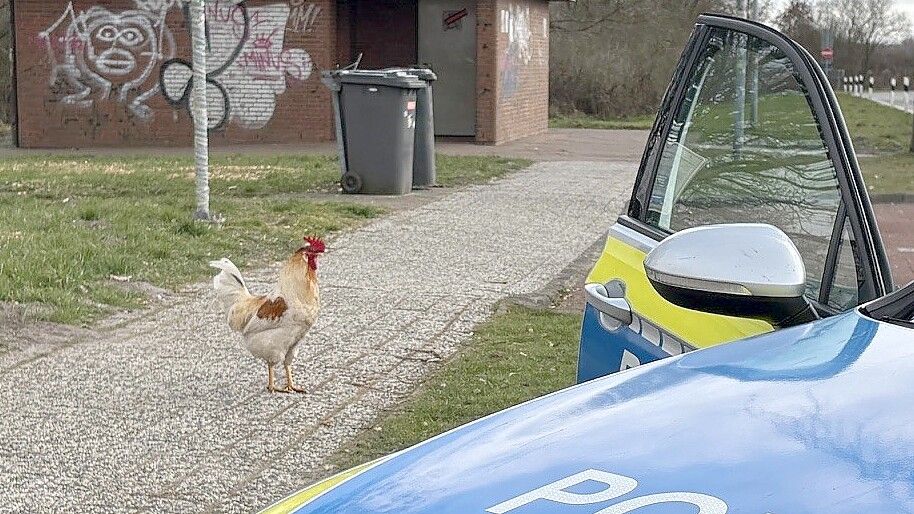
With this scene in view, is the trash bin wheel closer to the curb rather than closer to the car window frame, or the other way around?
the curb

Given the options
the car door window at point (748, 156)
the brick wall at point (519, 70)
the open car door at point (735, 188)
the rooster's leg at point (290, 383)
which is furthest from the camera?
the brick wall at point (519, 70)

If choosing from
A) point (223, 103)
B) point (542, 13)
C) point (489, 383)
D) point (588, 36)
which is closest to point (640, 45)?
point (588, 36)

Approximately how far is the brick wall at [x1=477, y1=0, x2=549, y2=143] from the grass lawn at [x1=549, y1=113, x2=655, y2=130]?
196 centimetres

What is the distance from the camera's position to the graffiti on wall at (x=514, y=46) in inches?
916

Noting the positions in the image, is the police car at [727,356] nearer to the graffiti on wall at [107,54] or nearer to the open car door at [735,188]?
the open car door at [735,188]

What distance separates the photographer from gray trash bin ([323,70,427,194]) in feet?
46.1

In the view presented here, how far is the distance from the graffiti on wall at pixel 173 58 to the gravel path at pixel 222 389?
39.3 feet

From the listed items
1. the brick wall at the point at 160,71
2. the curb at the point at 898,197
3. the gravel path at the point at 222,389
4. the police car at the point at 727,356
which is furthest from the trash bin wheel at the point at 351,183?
the police car at the point at 727,356

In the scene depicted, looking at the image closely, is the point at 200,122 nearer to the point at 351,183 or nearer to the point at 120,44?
the point at 351,183

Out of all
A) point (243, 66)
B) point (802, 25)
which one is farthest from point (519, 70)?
point (802, 25)

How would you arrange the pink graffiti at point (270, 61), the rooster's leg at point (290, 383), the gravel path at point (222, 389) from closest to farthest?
the gravel path at point (222, 389), the rooster's leg at point (290, 383), the pink graffiti at point (270, 61)

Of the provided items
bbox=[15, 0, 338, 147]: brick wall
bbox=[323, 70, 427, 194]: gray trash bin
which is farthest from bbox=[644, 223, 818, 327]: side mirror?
bbox=[15, 0, 338, 147]: brick wall

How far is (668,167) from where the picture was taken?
12.0 feet

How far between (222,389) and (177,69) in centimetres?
1681
